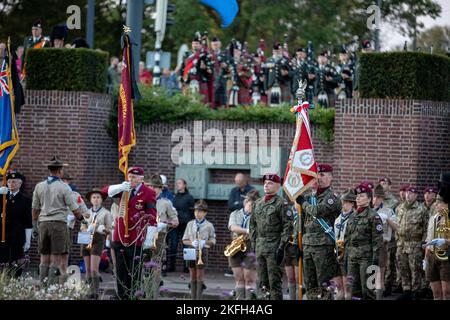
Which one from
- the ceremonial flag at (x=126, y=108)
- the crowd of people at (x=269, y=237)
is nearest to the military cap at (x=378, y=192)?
the crowd of people at (x=269, y=237)

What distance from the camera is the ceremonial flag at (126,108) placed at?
56.6ft

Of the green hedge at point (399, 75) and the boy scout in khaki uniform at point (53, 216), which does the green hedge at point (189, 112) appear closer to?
the green hedge at point (399, 75)

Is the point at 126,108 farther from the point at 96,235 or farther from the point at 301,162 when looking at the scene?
the point at 301,162

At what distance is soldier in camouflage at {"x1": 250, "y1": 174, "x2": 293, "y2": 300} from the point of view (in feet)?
54.3

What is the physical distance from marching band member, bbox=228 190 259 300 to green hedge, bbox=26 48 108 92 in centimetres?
593

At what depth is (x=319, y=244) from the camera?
16.3m

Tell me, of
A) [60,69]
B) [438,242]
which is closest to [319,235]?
[438,242]

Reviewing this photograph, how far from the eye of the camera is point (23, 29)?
43.0 metres

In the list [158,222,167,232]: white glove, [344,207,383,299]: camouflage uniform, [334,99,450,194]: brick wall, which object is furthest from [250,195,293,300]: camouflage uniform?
[334,99,450,194]: brick wall

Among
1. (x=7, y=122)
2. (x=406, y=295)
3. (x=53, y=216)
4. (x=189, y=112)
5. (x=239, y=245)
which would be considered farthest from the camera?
(x=189, y=112)

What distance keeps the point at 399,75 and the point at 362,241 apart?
208 inches

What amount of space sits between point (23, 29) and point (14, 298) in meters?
30.8
